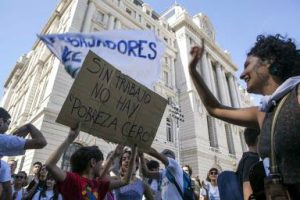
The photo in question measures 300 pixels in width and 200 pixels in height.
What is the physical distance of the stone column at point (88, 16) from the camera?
17344 millimetres

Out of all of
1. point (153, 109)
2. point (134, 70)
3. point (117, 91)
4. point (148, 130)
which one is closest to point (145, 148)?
point (148, 130)

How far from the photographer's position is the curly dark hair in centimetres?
132

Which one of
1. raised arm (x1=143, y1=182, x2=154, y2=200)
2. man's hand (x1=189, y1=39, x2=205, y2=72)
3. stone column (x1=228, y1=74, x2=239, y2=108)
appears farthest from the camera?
stone column (x1=228, y1=74, x2=239, y2=108)

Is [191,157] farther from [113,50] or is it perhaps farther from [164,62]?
[113,50]

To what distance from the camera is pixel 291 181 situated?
36.5 inches

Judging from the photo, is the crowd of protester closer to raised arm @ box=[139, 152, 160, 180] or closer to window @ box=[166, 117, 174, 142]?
raised arm @ box=[139, 152, 160, 180]

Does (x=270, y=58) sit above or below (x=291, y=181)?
above


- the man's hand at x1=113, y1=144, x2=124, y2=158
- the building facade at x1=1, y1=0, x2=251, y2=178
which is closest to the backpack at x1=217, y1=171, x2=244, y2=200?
the man's hand at x1=113, y1=144, x2=124, y2=158

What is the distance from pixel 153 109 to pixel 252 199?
1.59 m

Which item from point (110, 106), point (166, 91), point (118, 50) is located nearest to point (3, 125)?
point (110, 106)

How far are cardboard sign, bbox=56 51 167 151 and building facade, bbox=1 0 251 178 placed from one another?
33.9ft

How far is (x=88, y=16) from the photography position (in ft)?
59.4

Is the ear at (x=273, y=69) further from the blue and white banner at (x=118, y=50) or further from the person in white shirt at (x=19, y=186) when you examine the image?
the person in white shirt at (x=19, y=186)

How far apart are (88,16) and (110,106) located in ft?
57.8
